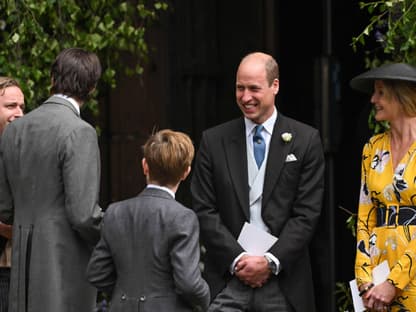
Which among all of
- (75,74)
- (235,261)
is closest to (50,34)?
(75,74)

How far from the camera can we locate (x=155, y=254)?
516 cm

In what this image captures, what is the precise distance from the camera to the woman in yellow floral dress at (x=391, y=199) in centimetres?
530

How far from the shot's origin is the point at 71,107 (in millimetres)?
5785

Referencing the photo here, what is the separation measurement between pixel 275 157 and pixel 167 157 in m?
0.84

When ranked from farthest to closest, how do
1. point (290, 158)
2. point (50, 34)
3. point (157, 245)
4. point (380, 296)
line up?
point (50, 34)
point (290, 158)
point (380, 296)
point (157, 245)

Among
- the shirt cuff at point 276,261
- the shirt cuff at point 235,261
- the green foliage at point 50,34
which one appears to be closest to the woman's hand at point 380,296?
the shirt cuff at point 276,261

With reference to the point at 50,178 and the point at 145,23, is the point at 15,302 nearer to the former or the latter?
the point at 50,178

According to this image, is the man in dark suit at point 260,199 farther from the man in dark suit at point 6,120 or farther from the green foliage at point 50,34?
the green foliage at point 50,34

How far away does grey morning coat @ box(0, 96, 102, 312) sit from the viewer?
561 cm

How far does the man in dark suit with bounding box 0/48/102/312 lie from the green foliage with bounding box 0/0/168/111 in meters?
1.07

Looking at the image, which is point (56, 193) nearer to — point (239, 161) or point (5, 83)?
point (5, 83)

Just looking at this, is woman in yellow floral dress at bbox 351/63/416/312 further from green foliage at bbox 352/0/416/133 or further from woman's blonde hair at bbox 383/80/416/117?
green foliage at bbox 352/0/416/133

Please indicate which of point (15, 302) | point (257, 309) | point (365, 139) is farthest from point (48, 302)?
point (365, 139)

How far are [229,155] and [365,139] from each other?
2033 millimetres
